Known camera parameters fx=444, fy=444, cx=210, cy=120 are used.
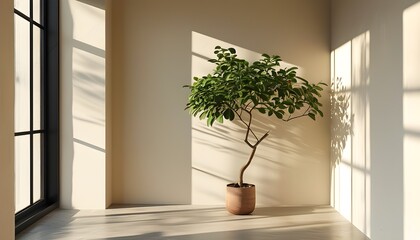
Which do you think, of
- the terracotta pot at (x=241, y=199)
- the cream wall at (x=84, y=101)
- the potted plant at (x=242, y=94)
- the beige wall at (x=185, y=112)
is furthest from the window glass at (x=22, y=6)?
the terracotta pot at (x=241, y=199)

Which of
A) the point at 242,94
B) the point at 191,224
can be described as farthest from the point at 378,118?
the point at 191,224

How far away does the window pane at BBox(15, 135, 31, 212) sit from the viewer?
11.9 feet

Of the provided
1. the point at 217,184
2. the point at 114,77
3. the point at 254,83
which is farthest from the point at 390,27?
the point at 114,77

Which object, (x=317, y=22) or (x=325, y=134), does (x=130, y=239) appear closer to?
(x=325, y=134)

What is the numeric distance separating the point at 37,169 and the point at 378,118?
295cm

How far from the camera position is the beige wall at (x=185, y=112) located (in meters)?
4.39

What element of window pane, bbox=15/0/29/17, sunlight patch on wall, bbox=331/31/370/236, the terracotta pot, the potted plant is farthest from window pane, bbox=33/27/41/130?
sunlight patch on wall, bbox=331/31/370/236

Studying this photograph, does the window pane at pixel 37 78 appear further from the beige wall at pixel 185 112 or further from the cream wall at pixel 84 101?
the beige wall at pixel 185 112

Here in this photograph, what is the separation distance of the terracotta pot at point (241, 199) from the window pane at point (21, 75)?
1863 millimetres

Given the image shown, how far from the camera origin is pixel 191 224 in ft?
12.0

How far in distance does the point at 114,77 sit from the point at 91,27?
1.74 feet

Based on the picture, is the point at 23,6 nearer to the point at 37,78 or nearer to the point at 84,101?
the point at 37,78

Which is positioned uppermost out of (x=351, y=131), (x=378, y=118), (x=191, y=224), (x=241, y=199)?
(x=378, y=118)

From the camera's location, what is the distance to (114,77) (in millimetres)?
4422
